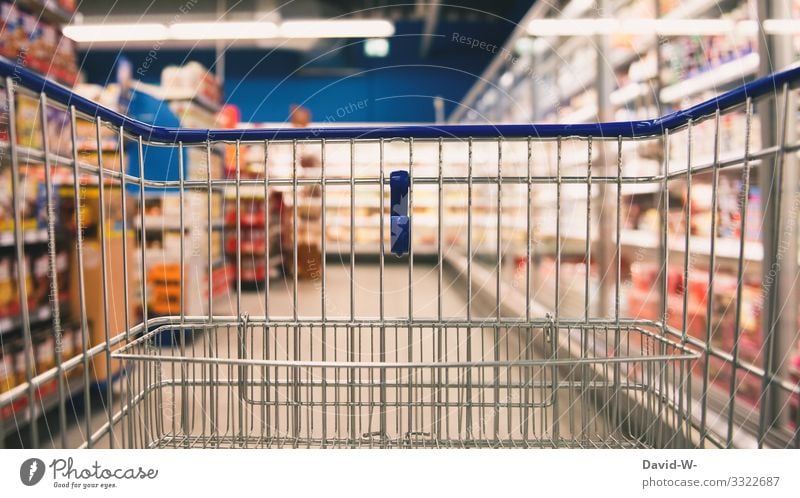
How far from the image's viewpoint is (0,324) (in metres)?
2.05

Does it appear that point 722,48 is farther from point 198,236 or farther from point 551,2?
point 198,236

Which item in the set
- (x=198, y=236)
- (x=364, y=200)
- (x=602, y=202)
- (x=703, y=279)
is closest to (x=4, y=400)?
(x=703, y=279)

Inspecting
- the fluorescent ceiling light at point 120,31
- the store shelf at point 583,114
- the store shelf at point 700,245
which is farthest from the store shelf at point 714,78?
the fluorescent ceiling light at point 120,31

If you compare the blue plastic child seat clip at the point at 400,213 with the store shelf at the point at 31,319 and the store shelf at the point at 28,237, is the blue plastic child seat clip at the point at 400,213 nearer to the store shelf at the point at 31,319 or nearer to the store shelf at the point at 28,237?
the store shelf at the point at 28,237

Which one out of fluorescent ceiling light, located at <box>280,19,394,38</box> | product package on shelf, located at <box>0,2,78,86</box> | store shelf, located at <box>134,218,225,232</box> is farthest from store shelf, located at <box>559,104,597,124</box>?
fluorescent ceiling light, located at <box>280,19,394,38</box>

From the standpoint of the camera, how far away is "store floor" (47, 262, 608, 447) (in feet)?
3.71

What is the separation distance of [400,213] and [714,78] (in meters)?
1.95

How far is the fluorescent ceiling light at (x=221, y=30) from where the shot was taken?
289 inches

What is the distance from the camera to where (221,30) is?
7.40 metres

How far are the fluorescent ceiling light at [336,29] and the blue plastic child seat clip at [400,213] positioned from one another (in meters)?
6.56

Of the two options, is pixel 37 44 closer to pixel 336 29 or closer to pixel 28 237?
pixel 28 237

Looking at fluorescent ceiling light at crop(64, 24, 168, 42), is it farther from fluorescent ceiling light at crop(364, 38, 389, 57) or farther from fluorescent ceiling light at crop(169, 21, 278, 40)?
fluorescent ceiling light at crop(364, 38, 389, 57)

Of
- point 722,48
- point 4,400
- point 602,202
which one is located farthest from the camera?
point 602,202

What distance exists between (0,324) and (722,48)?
321 centimetres
